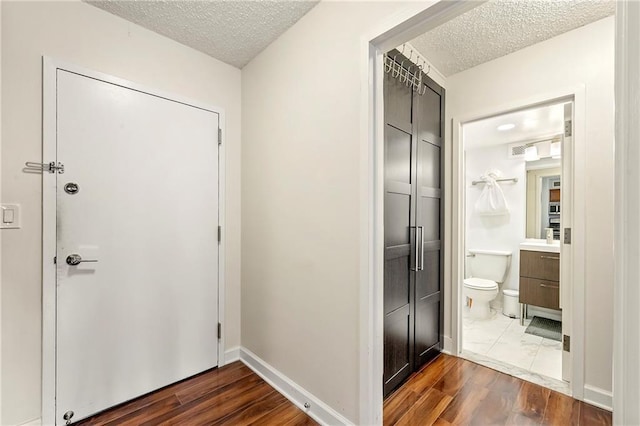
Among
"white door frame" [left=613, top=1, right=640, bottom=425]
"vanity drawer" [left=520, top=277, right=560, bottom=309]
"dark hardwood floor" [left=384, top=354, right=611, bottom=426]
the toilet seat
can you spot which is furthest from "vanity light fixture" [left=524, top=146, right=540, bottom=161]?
"white door frame" [left=613, top=1, right=640, bottom=425]

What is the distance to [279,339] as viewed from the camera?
2027 millimetres

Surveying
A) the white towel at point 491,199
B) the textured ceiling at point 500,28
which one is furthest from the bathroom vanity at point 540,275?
the textured ceiling at point 500,28

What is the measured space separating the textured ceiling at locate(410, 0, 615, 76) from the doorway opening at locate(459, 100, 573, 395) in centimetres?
54

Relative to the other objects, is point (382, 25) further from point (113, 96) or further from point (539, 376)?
point (539, 376)

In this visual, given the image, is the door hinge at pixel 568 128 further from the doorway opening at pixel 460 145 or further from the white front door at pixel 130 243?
the white front door at pixel 130 243

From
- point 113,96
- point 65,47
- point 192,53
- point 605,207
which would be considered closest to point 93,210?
point 113,96

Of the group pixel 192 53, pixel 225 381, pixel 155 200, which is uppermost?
pixel 192 53

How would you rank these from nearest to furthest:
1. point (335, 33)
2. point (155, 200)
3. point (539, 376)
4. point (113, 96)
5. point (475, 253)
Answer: point (335, 33) → point (113, 96) → point (155, 200) → point (539, 376) → point (475, 253)

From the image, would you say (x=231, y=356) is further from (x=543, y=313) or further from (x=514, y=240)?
(x=514, y=240)

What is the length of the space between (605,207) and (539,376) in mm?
1376

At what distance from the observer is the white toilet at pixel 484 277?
3.40m

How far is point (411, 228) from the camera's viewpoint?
2.14 metres

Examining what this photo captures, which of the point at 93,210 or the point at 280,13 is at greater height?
the point at 280,13

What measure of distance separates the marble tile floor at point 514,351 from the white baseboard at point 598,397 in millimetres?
132
